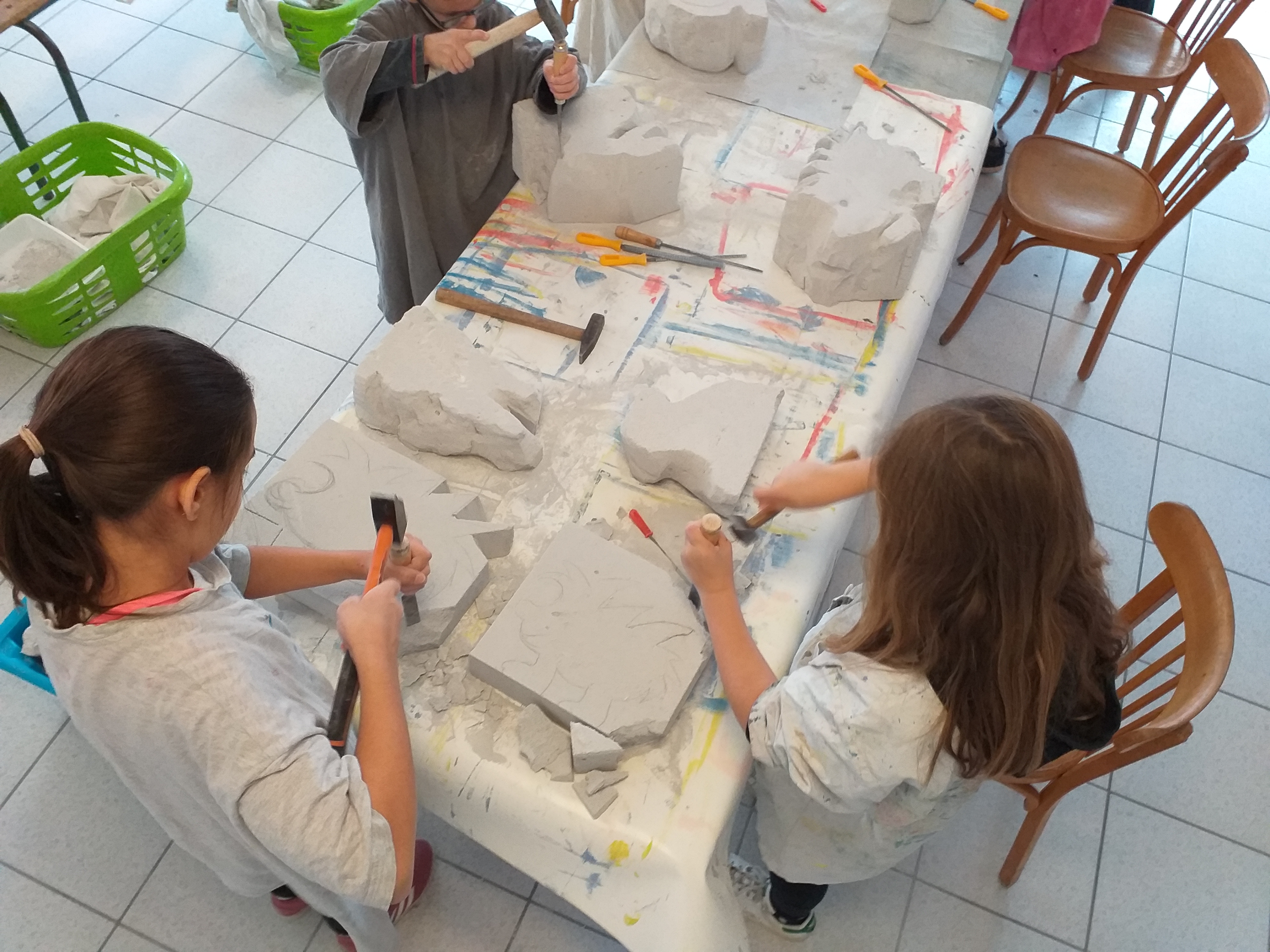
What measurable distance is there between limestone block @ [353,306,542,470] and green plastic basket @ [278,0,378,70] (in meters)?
2.38

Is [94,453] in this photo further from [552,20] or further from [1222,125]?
[1222,125]

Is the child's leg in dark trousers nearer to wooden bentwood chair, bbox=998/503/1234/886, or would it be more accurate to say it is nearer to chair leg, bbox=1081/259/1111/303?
wooden bentwood chair, bbox=998/503/1234/886

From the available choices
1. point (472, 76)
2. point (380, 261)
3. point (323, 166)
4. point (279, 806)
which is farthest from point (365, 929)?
point (323, 166)

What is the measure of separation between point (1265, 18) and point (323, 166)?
14.8ft

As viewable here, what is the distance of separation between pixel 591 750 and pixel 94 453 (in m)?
0.71

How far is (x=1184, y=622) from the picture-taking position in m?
1.47

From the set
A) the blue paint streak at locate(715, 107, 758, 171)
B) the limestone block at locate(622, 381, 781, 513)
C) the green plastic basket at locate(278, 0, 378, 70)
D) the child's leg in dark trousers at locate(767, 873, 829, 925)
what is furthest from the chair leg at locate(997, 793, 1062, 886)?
the green plastic basket at locate(278, 0, 378, 70)

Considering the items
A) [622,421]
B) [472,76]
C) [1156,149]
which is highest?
[472,76]

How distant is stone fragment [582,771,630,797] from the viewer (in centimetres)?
125

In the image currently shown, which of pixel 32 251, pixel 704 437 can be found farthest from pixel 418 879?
pixel 32 251

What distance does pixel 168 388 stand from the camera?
1.01 metres

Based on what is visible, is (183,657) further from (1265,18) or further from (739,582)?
(1265,18)

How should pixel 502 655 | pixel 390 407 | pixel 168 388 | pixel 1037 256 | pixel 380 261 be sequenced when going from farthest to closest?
pixel 1037 256, pixel 380 261, pixel 390 407, pixel 502 655, pixel 168 388

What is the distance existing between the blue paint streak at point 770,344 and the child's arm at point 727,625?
52 cm
